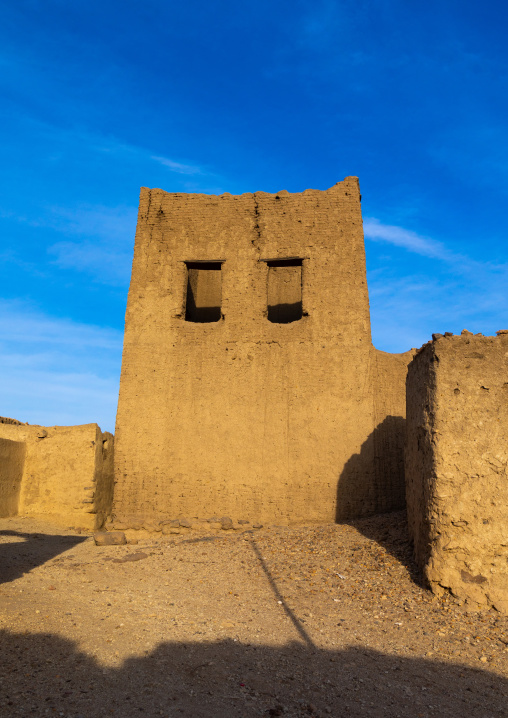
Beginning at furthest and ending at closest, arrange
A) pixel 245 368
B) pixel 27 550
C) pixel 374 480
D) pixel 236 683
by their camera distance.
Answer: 1. pixel 245 368
2. pixel 374 480
3. pixel 27 550
4. pixel 236 683

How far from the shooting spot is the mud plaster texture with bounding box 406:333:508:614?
4695 millimetres

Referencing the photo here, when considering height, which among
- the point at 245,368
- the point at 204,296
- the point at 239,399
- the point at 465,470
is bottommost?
the point at 465,470

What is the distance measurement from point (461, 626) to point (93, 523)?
6.30 m

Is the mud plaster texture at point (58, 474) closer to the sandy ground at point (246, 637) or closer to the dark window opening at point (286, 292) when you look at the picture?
the sandy ground at point (246, 637)

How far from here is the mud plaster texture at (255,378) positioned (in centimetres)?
850

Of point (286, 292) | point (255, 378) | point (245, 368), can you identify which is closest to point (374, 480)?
point (255, 378)

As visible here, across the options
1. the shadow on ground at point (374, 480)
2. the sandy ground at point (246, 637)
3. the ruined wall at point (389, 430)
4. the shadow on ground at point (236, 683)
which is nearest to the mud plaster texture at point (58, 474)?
the sandy ground at point (246, 637)

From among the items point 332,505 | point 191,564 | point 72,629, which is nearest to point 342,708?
point 72,629

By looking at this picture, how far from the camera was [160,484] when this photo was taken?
8.75m

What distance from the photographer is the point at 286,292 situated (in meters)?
11.0

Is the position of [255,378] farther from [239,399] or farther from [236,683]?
[236,683]

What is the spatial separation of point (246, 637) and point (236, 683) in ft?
2.63

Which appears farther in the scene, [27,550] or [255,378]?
[255,378]

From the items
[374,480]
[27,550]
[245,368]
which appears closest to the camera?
[27,550]
